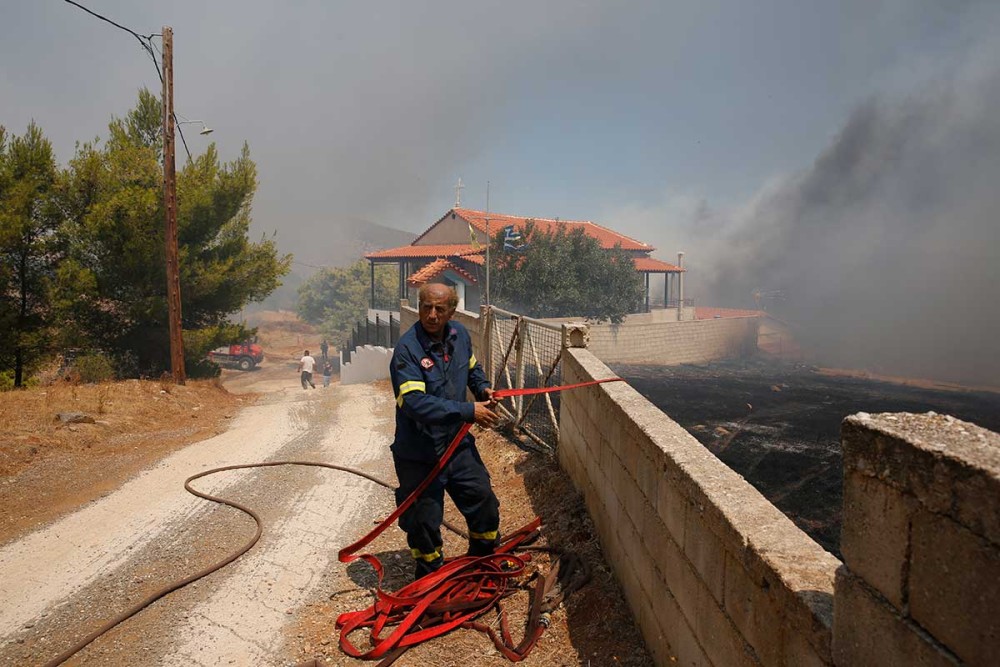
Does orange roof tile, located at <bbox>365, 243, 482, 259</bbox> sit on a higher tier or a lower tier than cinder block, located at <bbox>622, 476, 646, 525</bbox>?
higher

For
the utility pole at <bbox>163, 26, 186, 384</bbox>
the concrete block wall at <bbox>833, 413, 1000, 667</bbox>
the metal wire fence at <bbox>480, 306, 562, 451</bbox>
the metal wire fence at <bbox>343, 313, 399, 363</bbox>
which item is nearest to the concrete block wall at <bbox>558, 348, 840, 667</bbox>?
the concrete block wall at <bbox>833, 413, 1000, 667</bbox>

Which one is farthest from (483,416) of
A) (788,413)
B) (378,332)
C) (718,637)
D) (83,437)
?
(378,332)

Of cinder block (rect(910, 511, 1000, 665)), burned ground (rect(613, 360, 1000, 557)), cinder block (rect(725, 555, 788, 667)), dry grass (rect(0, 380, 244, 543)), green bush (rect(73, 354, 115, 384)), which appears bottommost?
burned ground (rect(613, 360, 1000, 557))

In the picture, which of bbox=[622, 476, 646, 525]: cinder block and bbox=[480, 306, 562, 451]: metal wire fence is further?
bbox=[480, 306, 562, 451]: metal wire fence

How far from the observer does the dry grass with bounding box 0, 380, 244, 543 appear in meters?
6.20

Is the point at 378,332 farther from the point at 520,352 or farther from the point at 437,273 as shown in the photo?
the point at 520,352

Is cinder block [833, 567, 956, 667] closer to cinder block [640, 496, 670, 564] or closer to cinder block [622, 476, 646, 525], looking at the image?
cinder block [640, 496, 670, 564]

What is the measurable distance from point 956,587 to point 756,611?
0.89 meters

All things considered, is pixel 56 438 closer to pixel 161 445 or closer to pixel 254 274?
pixel 161 445

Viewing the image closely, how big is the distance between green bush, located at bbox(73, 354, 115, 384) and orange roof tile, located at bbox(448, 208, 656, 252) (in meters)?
22.6

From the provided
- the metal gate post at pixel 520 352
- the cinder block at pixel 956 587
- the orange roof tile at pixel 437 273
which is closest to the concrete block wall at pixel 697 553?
the cinder block at pixel 956 587

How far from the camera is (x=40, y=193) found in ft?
43.7

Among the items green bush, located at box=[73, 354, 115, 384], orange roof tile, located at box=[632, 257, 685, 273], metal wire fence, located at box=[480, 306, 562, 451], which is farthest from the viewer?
orange roof tile, located at box=[632, 257, 685, 273]

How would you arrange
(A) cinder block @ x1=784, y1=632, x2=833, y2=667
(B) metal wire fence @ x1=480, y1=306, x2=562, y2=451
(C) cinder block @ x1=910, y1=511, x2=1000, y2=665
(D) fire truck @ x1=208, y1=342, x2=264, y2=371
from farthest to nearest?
1. (D) fire truck @ x1=208, y1=342, x2=264, y2=371
2. (B) metal wire fence @ x1=480, y1=306, x2=562, y2=451
3. (A) cinder block @ x1=784, y1=632, x2=833, y2=667
4. (C) cinder block @ x1=910, y1=511, x2=1000, y2=665
